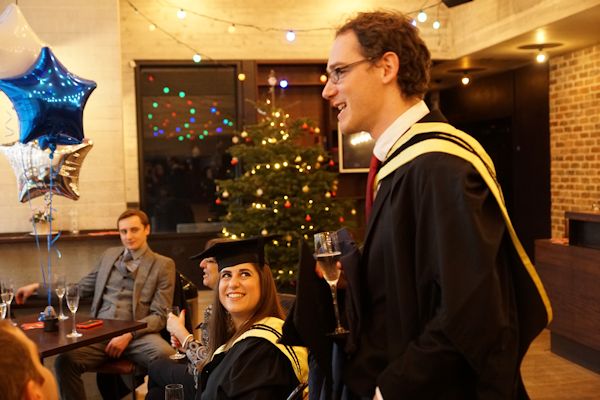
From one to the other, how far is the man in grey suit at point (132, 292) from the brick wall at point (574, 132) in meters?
5.39

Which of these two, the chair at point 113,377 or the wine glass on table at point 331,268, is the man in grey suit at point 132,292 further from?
the wine glass on table at point 331,268

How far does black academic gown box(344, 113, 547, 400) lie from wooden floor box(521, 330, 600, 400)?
382 centimetres

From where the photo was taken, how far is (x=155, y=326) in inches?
186

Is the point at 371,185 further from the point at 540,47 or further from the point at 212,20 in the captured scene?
the point at 212,20

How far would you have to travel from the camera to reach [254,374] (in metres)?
2.63

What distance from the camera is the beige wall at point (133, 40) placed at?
693 cm

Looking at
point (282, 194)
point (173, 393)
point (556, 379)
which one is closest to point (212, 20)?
point (282, 194)

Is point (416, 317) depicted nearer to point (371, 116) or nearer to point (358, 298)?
point (358, 298)

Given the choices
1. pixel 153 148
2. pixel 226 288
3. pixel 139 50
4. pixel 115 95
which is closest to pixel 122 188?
pixel 115 95

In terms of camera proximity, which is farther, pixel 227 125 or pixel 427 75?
pixel 227 125

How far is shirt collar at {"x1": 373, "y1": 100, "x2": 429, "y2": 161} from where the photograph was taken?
1.68m

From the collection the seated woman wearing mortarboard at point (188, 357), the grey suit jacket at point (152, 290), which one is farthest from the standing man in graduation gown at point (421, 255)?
the grey suit jacket at point (152, 290)

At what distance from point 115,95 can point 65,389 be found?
3479mm

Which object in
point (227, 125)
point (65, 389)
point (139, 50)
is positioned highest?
point (139, 50)
